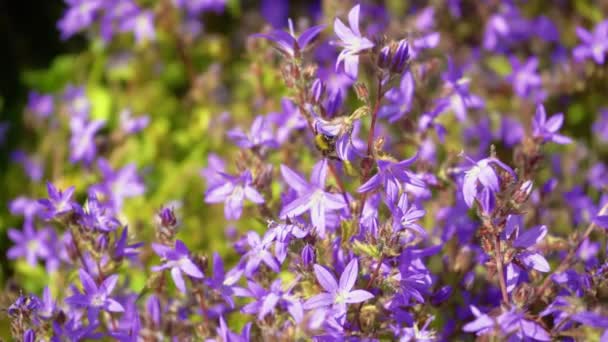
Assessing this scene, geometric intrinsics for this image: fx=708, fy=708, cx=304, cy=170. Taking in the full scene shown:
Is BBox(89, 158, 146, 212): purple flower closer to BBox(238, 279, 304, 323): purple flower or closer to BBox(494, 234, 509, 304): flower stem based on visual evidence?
BBox(238, 279, 304, 323): purple flower

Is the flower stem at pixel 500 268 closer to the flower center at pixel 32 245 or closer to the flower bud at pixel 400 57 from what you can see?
the flower bud at pixel 400 57

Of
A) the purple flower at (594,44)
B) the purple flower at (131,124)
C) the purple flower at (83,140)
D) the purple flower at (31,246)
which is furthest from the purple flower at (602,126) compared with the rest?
the purple flower at (31,246)

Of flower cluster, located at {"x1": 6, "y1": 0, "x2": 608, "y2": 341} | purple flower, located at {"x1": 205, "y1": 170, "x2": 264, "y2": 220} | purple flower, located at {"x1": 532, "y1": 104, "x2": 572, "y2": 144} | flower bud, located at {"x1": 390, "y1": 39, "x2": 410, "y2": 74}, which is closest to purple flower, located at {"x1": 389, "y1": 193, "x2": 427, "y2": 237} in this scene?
flower cluster, located at {"x1": 6, "y1": 0, "x2": 608, "y2": 341}

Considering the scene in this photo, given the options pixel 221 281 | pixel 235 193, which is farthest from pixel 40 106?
pixel 221 281

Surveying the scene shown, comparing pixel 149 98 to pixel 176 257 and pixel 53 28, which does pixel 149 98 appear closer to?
pixel 53 28

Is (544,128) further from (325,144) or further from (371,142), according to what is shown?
(325,144)

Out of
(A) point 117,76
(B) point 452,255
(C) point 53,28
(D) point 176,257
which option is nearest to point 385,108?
(B) point 452,255
